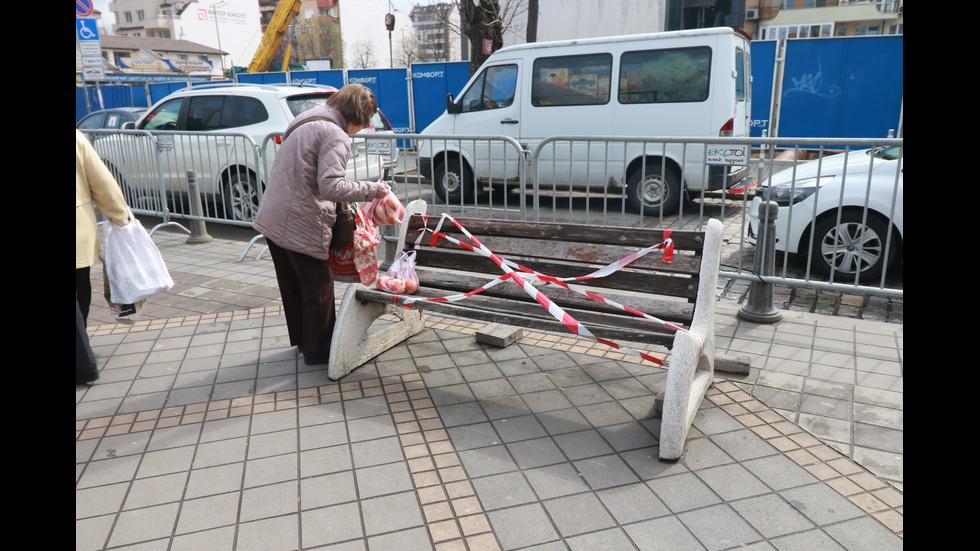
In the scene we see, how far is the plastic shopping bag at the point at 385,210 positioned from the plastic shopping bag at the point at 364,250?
84 millimetres

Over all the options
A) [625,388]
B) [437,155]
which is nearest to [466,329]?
[625,388]

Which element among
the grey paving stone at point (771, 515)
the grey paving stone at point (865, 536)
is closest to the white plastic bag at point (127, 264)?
the grey paving stone at point (771, 515)

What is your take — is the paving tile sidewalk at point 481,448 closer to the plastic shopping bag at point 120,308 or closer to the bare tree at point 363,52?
the plastic shopping bag at point 120,308

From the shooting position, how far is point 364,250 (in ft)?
13.1

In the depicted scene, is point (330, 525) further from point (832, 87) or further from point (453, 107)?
point (832, 87)

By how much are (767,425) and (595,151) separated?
6.24 metres

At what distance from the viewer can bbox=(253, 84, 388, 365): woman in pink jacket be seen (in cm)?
356

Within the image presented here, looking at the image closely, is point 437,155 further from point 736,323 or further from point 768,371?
point 768,371

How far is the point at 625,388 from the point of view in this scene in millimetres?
3668

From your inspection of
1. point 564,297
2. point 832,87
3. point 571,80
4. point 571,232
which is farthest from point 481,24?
point 564,297

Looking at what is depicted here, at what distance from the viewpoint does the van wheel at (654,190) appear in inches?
332

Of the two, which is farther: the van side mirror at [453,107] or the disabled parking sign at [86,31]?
the disabled parking sign at [86,31]

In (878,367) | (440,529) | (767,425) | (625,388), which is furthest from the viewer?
(878,367)

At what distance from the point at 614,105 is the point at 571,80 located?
0.76m
